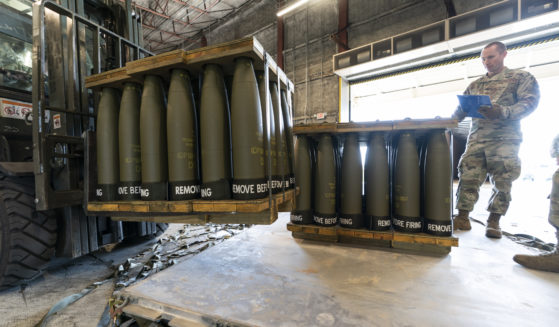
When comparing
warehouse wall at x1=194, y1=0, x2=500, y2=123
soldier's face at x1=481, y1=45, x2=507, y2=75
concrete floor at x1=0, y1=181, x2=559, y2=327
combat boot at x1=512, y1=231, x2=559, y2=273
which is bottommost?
concrete floor at x1=0, y1=181, x2=559, y2=327

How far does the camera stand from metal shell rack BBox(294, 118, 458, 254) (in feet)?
7.07

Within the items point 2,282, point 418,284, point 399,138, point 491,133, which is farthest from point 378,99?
point 2,282

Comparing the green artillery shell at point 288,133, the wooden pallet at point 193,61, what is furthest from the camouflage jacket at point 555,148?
the wooden pallet at point 193,61

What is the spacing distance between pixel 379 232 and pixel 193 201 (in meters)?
1.70

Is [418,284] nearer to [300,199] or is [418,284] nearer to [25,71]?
[300,199]

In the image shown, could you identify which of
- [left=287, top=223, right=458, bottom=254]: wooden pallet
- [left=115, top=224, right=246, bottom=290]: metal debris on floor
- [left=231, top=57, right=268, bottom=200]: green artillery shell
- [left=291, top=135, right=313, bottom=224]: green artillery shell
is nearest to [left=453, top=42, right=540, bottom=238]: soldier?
[left=287, top=223, right=458, bottom=254]: wooden pallet

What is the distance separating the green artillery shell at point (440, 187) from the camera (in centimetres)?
219

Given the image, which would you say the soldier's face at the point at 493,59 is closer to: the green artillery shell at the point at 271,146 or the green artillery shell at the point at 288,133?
the green artillery shell at the point at 288,133

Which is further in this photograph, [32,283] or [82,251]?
[82,251]

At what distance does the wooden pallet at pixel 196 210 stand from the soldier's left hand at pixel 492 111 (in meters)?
2.27

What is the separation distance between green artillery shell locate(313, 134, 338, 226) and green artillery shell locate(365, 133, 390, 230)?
0.35m

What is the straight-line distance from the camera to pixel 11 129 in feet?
8.48

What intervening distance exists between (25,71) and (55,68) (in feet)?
1.84

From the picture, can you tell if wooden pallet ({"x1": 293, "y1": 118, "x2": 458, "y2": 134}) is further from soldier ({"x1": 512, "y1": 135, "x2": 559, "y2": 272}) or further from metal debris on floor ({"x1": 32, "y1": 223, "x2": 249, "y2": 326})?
metal debris on floor ({"x1": 32, "y1": 223, "x2": 249, "y2": 326})
